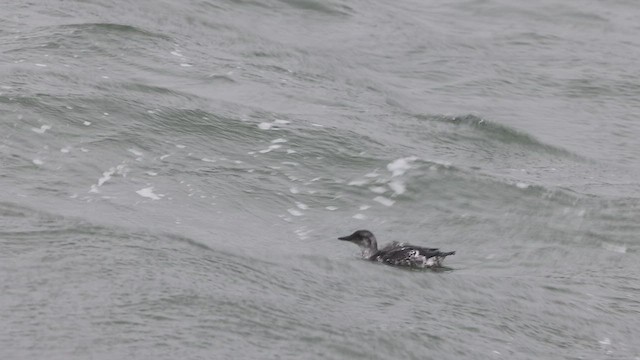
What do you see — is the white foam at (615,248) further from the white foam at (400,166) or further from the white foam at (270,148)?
the white foam at (270,148)

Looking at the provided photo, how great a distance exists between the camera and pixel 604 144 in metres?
13.7

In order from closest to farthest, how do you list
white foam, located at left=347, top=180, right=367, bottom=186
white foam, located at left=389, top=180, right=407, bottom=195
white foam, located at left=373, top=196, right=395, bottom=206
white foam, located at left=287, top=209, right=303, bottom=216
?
white foam, located at left=287, top=209, right=303, bottom=216
white foam, located at left=373, top=196, right=395, bottom=206
white foam, located at left=389, top=180, right=407, bottom=195
white foam, located at left=347, top=180, right=367, bottom=186

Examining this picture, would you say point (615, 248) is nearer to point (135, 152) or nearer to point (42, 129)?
point (135, 152)

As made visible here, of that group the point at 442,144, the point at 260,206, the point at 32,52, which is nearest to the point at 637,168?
the point at 442,144

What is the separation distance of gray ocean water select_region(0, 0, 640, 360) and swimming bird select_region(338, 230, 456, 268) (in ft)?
0.33

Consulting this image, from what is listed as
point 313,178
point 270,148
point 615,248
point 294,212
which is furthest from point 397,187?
point 615,248

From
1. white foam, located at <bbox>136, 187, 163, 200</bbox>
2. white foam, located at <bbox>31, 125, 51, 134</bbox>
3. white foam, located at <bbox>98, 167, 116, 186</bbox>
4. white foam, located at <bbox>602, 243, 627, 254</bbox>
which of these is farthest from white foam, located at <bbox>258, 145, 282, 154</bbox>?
white foam, located at <bbox>602, 243, 627, 254</bbox>

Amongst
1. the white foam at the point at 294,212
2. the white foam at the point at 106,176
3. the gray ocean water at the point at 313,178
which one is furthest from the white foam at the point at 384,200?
the white foam at the point at 106,176

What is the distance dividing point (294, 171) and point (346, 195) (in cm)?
62

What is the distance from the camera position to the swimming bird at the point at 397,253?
945 centimetres

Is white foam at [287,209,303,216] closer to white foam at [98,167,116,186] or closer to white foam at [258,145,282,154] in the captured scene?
white foam at [258,145,282,154]

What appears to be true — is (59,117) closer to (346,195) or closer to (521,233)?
(346,195)

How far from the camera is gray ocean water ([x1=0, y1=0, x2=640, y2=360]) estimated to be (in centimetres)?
817

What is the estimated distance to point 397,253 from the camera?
9.61 meters
